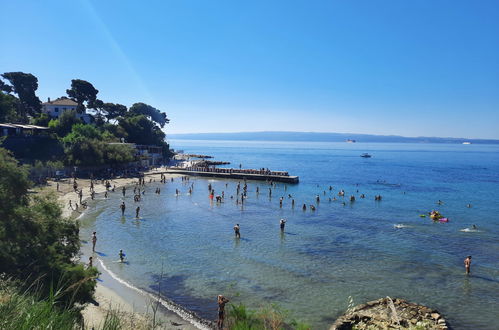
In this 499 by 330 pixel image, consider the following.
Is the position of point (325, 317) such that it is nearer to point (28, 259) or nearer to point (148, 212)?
point (28, 259)

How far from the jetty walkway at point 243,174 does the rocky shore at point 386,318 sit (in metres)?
49.7

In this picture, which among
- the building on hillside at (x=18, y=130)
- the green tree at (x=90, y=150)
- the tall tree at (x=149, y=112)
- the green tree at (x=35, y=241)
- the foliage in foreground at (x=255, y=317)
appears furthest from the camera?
the tall tree at (x=149, y=112)

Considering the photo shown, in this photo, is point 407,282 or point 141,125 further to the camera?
point 141,125

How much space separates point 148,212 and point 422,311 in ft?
93.4

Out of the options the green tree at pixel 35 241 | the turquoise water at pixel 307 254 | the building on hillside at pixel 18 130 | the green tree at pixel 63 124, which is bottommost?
the turquoise water at pixel 307 254

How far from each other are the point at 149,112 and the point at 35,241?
4118 inches

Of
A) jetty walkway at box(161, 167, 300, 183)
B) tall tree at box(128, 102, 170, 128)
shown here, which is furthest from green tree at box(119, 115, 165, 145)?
jetty walkway at box(161, 167, 300, 183)

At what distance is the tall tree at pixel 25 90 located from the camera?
72375 mm

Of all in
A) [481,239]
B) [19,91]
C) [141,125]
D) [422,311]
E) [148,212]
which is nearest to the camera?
[422,311]

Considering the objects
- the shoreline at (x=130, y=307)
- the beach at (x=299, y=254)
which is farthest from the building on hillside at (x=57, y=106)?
the shoreline at (x=130, y=307)

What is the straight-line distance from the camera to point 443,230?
32.8 meters

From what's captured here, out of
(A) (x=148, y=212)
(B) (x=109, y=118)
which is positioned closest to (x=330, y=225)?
(A) (x=148, y=212)

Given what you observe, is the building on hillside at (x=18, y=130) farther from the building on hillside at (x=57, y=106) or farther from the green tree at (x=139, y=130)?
the green tree at (x=139, y=130)

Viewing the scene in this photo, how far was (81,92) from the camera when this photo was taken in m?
85.2
